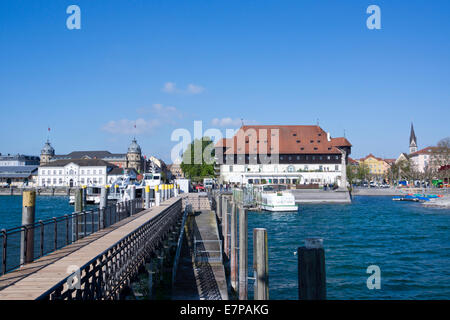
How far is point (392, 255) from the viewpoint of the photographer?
24.1m

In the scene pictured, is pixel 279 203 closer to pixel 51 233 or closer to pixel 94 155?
pixel 51 233

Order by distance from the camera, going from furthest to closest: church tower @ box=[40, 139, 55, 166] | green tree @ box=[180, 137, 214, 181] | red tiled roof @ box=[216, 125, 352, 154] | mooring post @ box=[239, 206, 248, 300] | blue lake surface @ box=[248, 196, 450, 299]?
church tower @ box=[40, 139, 55, 166], green tree @ box=[180, 137, 214, 181], red tiled roof @ box=[216, 125, 352, 154], blue lake surface @ box=[248, 196, 450, 299], mooring post @ box=[239, 206, 248, 300]

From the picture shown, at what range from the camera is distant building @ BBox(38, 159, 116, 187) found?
134m

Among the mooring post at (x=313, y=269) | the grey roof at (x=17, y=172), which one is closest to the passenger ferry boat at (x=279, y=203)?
the mooring post at (x=313, y=269)

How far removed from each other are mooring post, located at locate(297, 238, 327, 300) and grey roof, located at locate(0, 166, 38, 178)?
5997 inches

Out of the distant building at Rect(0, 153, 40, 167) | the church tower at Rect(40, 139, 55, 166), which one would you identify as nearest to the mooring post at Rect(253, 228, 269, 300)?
the distant building at Rect(0, 153, 40, 167)

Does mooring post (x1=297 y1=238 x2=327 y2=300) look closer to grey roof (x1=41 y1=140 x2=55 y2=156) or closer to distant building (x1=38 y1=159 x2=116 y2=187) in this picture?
distant building (x1=38 y1=159 x2=116 y2=187)

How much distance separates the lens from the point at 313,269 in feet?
18.7


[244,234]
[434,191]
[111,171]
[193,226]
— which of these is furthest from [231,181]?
[244,234]

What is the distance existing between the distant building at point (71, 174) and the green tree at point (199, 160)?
3568cm

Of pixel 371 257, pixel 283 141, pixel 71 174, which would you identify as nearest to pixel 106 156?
pixel 71 174

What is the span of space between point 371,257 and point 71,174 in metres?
124

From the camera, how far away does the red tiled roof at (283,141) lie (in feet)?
319
